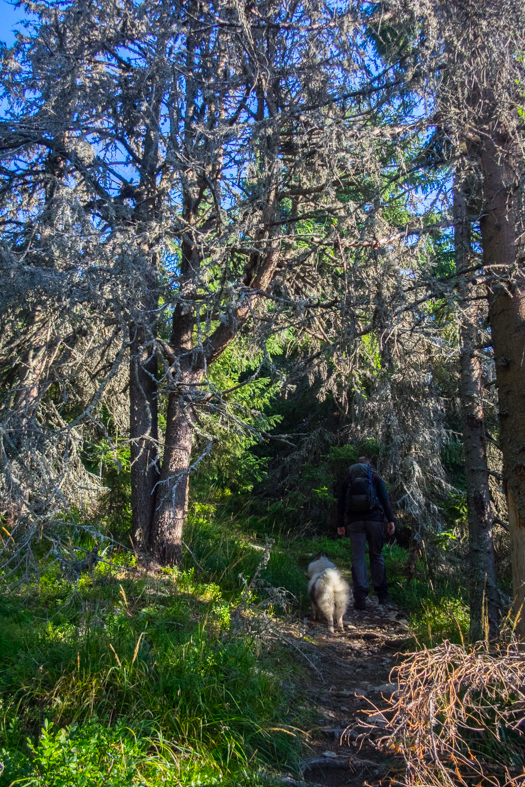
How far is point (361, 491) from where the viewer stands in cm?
766

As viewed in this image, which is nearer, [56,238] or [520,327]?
[520,327]

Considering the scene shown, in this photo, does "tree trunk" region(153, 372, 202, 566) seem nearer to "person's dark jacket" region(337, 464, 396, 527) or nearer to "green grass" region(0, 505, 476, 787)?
"green grass" region(0, 505, 476, 787)

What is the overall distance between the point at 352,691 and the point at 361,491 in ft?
10.2

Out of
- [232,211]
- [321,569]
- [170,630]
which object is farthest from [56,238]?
[321,569]

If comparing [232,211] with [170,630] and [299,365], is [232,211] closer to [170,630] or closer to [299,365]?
[299,365]

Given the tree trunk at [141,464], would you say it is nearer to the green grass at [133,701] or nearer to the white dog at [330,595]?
the green grass at [133,701]

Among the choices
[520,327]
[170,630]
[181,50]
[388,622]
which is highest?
[181,50]

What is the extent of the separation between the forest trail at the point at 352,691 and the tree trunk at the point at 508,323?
1.42m

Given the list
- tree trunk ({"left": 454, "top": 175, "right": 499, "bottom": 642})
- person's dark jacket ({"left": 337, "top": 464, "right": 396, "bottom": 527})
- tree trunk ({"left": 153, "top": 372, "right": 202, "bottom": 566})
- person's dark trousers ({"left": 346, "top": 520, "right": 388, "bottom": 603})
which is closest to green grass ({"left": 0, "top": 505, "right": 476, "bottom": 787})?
tree trunk ({"left": 454, "top": 175, "right": 499, "bottom": 642})

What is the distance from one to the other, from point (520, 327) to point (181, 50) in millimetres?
4894

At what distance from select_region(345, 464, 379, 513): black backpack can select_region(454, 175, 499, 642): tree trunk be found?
210cm

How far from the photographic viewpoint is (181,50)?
6195 millimetres

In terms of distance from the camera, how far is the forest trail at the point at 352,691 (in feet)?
11.8

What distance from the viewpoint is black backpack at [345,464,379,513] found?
7.60 m
